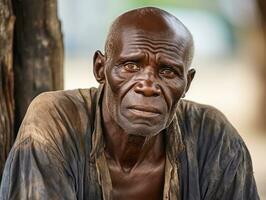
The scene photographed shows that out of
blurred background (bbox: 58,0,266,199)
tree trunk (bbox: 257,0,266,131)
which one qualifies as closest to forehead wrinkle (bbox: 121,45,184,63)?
tree trunk (bbox: 257,0,266,131)

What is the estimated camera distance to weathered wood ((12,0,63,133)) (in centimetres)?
509

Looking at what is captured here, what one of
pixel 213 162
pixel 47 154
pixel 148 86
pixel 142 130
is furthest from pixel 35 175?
pixel 213 162

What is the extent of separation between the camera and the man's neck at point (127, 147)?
4.20m

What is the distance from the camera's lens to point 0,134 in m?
4.82

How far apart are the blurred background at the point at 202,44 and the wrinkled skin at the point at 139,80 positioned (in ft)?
32.3

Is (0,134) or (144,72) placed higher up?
(144,72)

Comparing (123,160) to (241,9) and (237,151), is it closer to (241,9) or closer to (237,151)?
(237,151)

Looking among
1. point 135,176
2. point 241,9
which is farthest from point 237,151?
point 241,9

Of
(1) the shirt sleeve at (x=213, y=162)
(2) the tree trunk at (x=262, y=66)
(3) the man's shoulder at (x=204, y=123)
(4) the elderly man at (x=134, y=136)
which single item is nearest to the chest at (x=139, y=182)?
Answer: (4) the elderly man at (x=134, y=136)

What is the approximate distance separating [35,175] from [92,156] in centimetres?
30

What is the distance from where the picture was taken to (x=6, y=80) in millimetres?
4973

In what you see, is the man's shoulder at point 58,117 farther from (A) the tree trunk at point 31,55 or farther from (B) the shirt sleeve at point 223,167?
(A) the tree trunk at point 31,55

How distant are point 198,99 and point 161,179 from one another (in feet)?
35.3

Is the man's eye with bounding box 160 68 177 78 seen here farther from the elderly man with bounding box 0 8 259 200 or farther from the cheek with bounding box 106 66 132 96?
the cheek with bounding box 106 66 132 96
